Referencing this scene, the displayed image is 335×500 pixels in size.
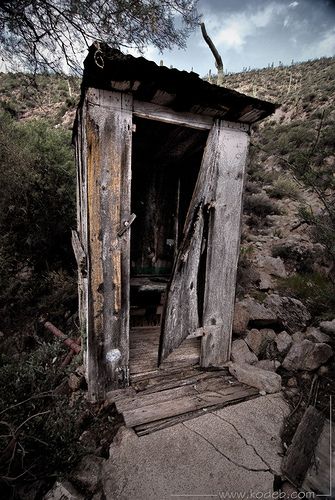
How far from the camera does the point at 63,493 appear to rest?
1687mm

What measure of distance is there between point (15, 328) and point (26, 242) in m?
1.90

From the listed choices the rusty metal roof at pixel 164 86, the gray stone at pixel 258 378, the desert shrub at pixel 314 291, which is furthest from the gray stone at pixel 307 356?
the rusty metal roof at pixel 164 86

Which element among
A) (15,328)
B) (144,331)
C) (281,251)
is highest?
(281,251)

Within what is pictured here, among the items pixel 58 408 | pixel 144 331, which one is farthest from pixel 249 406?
pixel 144 331

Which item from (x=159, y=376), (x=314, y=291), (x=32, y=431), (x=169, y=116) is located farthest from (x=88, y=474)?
(x=314, y=291)

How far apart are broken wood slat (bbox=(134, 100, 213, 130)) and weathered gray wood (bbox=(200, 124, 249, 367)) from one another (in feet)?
0.52

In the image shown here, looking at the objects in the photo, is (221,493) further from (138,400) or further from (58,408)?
(58,408)

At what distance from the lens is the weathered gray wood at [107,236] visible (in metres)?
2.38

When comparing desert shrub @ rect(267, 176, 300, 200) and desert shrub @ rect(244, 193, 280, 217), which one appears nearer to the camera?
desert shrub @ rect(244, 193, 280, 217)

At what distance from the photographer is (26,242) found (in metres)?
5.99

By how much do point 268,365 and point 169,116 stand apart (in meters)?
2.94

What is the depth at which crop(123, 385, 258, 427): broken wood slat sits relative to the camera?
2.36 m

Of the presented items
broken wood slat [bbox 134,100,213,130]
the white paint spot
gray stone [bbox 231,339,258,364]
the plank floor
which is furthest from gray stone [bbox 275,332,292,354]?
broken wood slat [bbox 134,100,213,130]

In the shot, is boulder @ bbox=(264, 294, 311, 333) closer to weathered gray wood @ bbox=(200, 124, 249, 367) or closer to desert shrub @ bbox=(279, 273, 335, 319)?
desert shrub @ bbox=(279, 273, 335, 319)
